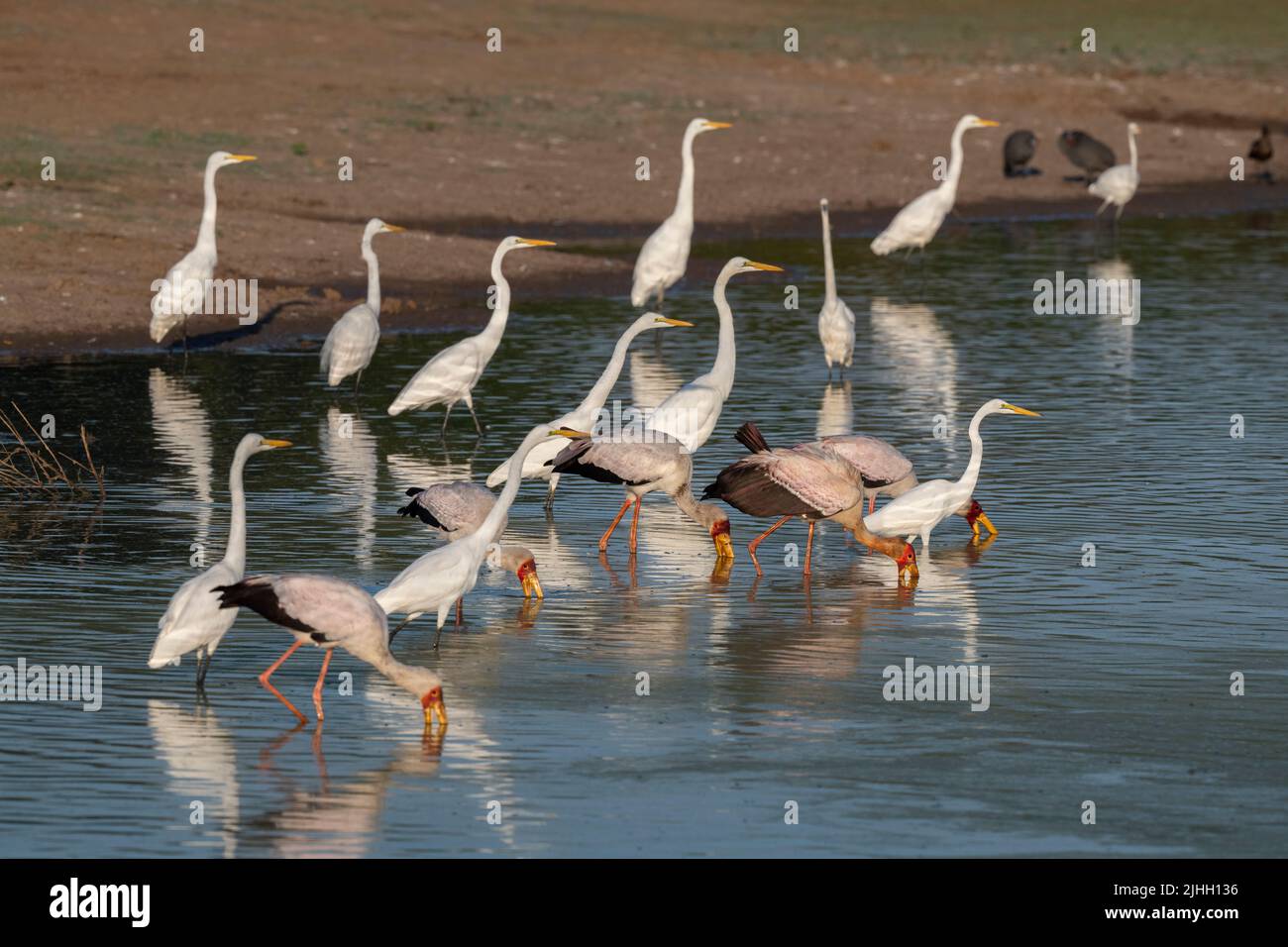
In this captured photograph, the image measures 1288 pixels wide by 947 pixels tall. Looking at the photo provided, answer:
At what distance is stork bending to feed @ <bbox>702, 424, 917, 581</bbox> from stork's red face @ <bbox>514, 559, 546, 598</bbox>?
1.46 m

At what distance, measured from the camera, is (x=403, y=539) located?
1409cm

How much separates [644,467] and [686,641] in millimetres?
2215

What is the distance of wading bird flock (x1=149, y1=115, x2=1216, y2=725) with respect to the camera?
9.89 meters

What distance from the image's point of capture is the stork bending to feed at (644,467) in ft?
44.9

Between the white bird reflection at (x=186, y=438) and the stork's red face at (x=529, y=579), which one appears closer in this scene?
the stork's red face at (x=529, y=579)

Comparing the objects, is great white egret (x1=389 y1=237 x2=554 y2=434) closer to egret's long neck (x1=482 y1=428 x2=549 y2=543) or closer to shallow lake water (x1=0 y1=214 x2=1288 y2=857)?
shallow lake water (x1=0 y1=214 x2=1288 y2=857)

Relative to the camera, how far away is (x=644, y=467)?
13.7m

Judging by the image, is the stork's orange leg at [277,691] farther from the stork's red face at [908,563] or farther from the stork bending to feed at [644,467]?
the stork's red face at [908,563]

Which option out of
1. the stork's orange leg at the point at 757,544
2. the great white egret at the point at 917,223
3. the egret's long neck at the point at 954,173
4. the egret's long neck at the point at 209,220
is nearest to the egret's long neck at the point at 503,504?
the stork's orange leg at the point at 757,544

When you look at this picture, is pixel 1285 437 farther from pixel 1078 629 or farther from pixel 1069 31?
pixel 1069 31

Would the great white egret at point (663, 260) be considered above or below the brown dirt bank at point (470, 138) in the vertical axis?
below

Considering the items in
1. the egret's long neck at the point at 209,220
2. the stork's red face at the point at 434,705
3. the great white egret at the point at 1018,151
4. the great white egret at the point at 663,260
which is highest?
the great white egret at the point at 1018,151

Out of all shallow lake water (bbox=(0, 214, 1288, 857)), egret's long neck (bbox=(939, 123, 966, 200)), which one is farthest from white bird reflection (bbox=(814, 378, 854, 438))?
egret's long neck (bbox=(939, 123, 966, 200))

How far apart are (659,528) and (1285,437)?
585 centimetres
